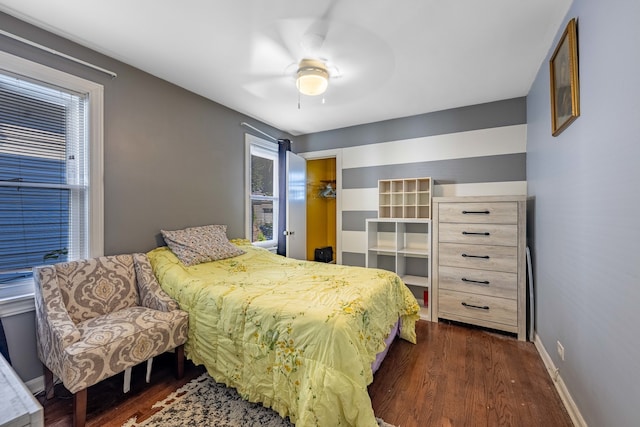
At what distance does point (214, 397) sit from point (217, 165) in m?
2.29

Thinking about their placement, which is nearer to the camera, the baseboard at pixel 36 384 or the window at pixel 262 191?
the baseboard at pixel 36 384

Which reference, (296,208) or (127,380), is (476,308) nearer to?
(296,208)

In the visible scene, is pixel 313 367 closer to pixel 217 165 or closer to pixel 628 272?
pixel 628 272

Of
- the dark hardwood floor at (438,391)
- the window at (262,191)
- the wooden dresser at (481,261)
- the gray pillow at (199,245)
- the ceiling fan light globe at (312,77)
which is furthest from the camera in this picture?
the window at (262,191)

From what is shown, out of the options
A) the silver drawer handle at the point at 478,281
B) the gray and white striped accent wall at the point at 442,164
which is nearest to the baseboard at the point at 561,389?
the silver drawer handle at the point at 478,281

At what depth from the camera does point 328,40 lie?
2.04m

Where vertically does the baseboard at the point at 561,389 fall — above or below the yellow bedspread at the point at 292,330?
below

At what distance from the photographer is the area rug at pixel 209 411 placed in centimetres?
159

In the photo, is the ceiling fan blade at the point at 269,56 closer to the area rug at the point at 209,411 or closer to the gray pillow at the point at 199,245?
the gray pillow at the point at 199,245

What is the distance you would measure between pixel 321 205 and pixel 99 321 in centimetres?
Result: 403

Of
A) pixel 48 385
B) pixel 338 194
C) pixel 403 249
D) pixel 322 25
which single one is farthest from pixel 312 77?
pixel 48 385

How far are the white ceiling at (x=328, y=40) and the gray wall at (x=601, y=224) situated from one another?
0.47m

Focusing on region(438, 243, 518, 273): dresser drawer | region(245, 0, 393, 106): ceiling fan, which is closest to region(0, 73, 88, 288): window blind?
region(245, 0, 393, 106): ceiling fan

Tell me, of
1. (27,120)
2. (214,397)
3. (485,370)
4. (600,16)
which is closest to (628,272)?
(600,16)
